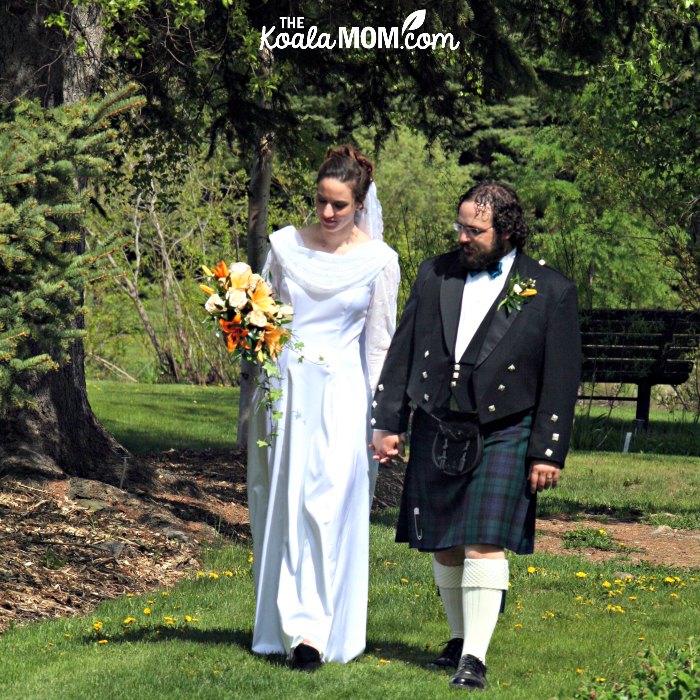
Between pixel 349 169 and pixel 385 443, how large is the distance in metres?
1.24

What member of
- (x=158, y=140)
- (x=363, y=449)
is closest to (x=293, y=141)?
(x=158, y=140)

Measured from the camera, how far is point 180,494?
33.7 feet

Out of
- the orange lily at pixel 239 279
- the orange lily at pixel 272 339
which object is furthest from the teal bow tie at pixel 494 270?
the orange lily at pixel 239 279

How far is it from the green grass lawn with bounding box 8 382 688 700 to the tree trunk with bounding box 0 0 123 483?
5.16 ft

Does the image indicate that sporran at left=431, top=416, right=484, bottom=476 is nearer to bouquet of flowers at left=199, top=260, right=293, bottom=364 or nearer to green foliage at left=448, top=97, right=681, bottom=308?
bouquet of flowers at left=199, top=260, right=293, bottom=364

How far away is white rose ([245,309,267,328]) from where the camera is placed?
5.58 metres

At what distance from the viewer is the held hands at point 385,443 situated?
5719 mm

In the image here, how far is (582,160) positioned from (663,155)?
4739 millimetres

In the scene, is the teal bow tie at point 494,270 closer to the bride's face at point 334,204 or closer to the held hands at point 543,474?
the bride's face at point 334,204

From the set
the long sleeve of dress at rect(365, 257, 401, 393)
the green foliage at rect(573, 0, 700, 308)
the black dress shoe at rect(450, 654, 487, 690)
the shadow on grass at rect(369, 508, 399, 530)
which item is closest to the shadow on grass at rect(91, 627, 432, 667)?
the black dress shoe at rect(450, 654, 487, 690)

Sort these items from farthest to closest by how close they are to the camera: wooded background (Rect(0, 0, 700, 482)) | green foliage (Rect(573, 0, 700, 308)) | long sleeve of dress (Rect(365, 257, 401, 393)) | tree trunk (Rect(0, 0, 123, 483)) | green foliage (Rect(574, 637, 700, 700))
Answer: green foliage (Rect(573, 0, 700, 308)) → tree trunk (Rect(0, 0, 123, 483)) → wooded background (Rect(0, 0, 700, 482)) → long sleeve of dress (Rect(365, 257, 401, 393)) → green foliage (Rect(574, 637, 700, 700))

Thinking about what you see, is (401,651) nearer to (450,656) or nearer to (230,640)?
(450,656)

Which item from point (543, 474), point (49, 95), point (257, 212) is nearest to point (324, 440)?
point (543, 474)

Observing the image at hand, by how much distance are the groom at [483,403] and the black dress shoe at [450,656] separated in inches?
4.5
